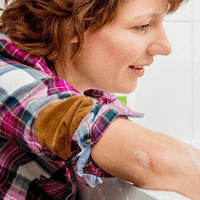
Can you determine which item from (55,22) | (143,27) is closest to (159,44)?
(143,27)

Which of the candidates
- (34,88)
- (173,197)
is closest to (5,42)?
(34,88)

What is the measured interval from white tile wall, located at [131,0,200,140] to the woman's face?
0.79 metres

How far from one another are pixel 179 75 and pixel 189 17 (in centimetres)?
27

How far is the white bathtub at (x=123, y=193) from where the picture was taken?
19.9 inches

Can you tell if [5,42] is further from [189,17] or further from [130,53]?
[189,17]

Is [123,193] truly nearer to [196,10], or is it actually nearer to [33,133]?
[33,133]

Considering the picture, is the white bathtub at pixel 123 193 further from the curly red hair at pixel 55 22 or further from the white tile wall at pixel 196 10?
the white tile wall at pixel 196 10

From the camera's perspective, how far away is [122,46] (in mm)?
755

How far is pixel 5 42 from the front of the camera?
669mm

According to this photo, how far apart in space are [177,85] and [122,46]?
978mm

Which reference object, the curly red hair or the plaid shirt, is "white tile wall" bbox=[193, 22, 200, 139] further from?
the plaid shirt

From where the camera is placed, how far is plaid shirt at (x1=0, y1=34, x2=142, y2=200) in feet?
1.67

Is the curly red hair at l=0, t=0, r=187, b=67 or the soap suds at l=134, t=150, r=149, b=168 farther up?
the curly red hair at l=0, t=0, r=187, b=67

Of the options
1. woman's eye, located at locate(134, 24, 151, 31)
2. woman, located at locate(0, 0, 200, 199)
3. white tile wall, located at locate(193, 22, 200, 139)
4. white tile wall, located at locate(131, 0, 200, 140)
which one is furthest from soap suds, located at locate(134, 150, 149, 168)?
white tile wall, located at locate(193, 22, 200, 139)
